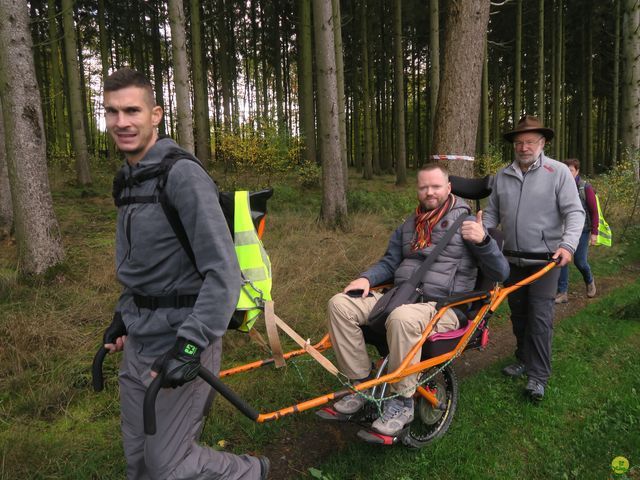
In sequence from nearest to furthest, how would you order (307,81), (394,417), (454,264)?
(394,417)
(454,264)
(307,81)

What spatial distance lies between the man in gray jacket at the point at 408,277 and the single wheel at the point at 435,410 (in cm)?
47

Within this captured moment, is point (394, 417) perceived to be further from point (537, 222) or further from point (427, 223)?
point (537, 222)

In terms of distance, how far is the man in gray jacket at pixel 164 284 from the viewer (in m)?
2.04

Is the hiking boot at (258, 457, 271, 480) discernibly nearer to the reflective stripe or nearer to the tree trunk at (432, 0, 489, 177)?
the reflective stripe

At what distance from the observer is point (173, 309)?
2.20 meters

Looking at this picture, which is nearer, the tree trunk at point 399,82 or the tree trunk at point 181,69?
the tree trunk at point 181,69

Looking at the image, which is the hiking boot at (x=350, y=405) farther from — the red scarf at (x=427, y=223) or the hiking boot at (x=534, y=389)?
the hiking boot at (x=534, y=389)

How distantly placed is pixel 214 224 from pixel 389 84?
25428 mm

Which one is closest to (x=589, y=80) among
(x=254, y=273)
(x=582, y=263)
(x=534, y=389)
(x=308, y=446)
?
(x=582, y=263)

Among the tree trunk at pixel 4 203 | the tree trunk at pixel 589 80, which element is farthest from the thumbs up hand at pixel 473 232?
the tree trunk at pixel 589 80

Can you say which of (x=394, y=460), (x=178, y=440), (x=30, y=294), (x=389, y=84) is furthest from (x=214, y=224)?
(x=389, y=84)

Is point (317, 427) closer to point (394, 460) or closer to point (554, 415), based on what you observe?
point (394, 460)

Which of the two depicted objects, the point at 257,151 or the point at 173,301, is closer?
the point at 173,301

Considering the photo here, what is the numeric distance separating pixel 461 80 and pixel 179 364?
534 centimetres
